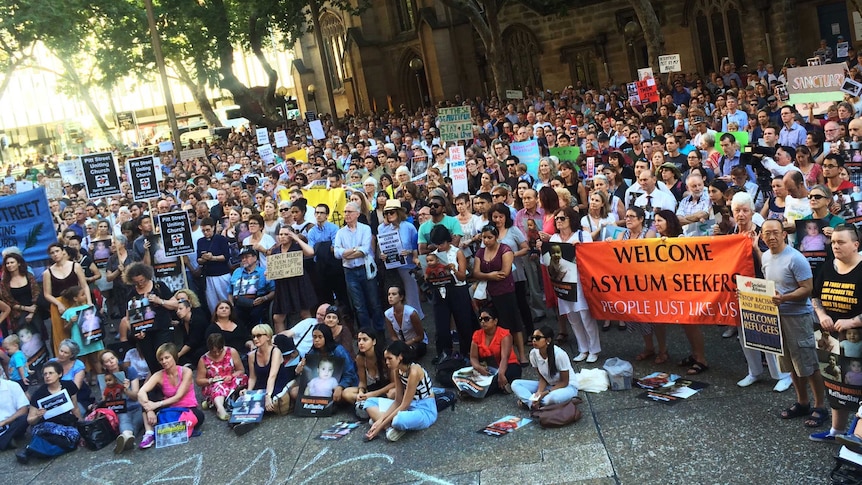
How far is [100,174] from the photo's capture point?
14.9 metres

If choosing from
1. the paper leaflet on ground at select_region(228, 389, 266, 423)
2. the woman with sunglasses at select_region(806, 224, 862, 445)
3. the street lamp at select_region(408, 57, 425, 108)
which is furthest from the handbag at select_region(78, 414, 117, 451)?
the street lamp at select_region(408, 57, 425, 108)

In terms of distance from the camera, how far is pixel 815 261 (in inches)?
334

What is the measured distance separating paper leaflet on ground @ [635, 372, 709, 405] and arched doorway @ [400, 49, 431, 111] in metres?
33.7

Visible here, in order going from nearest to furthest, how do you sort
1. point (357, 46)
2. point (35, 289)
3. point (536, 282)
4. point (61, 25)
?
point (536, 282) < point (35, 289) < point (61, 25) < point (357, 46)

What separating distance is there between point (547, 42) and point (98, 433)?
29.8 meters

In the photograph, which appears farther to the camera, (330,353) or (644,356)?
(330,353)

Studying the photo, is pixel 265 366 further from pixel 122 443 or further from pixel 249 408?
pixel 122 443

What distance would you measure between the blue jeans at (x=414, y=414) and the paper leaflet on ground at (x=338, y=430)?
26cm

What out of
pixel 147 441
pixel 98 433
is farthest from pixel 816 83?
pixel 98 433

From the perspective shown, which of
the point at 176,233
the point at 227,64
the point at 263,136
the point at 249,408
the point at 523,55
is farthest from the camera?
the point at 523,55

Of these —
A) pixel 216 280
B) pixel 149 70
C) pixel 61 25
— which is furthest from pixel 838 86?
pixel 149 70

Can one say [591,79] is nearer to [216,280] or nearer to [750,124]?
[750,124]

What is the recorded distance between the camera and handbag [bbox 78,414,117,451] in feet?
32.0

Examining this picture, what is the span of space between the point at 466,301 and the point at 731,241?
295cm
